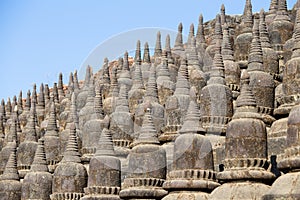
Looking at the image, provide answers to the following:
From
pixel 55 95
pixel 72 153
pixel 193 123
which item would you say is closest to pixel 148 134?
pixel 193 123

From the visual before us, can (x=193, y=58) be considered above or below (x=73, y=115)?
above

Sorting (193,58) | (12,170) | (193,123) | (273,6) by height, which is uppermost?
(273,6)

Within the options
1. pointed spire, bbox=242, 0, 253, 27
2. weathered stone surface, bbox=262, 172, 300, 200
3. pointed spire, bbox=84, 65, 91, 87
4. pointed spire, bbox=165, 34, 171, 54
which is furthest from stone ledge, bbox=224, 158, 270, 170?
pointed spire, bbox=84, 65, 91, 87

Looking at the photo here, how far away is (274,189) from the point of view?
18062mm

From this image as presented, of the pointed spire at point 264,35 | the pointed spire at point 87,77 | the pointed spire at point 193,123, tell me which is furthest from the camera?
the pointed spire at point 87,77

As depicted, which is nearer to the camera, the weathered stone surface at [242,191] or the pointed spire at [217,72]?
the weathered stone surface at [242,191]

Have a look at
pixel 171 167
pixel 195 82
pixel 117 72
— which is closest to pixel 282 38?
pixel 195 82

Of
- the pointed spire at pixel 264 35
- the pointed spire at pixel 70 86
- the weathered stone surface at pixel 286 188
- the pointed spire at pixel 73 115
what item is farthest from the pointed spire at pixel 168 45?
the weathered stone surface at pixel 286 188

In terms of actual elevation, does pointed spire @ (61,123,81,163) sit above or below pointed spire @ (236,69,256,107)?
below

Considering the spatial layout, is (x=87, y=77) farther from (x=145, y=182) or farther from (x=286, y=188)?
(x=286, y=188)

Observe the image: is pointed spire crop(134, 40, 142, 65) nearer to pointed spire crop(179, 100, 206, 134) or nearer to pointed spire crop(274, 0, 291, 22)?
pointed spire crop(274, 0, 291, 22)

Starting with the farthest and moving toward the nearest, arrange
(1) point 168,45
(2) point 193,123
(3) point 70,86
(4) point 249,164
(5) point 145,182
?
(3) point 70,86 → (1) point 168,45 → (5) point 145,182 → (2) point 193,123 → (4) point 249,164

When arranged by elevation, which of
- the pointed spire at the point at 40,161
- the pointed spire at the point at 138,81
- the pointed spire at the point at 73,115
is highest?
the pointed spire at the point at 138,81

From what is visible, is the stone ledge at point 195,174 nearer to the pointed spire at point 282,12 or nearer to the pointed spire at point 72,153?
the pointed spire at point 72,153
